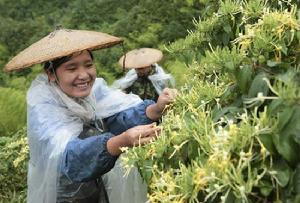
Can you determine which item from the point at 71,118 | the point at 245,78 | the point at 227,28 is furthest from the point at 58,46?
the point at 245,78

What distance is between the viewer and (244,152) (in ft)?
2.48

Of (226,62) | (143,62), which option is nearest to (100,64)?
(143,62)

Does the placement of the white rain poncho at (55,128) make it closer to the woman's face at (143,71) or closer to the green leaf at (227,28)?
the green leaf at (227,28)

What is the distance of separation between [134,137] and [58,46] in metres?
0.65

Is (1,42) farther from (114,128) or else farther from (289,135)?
(289,135)

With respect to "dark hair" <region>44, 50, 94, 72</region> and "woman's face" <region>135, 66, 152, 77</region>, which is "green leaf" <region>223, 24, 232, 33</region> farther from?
"woman's face" <region>135, 66, 152, 77</region>

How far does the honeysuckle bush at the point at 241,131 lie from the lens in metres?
0.75

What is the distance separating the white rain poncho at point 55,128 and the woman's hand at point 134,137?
0.14m

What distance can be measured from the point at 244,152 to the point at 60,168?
38.0 inches

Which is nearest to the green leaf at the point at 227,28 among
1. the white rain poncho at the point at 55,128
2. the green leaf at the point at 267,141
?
the white rain poncho at the point at 55,128

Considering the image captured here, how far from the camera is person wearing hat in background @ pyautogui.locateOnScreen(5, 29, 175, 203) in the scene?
5.30 feet

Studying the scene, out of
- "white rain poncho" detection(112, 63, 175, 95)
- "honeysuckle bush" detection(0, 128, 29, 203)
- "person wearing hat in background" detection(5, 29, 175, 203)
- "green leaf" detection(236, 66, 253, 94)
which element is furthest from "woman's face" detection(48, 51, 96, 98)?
"white rain poncho" detection(112, 63, 175, 95)

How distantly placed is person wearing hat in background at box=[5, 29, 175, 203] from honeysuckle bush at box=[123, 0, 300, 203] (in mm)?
521

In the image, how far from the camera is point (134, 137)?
4.14 ft
